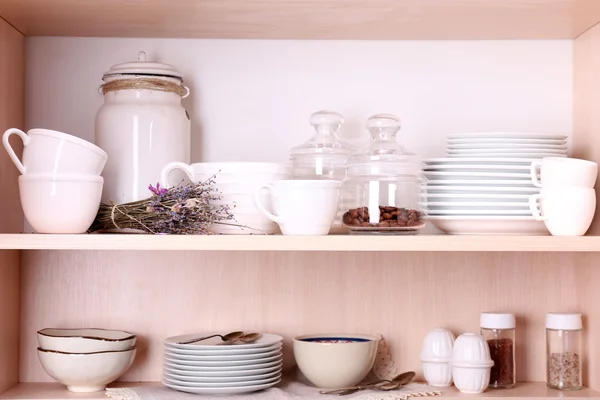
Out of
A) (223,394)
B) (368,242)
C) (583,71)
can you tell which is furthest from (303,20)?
(223,394)

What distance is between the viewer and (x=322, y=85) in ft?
5.47

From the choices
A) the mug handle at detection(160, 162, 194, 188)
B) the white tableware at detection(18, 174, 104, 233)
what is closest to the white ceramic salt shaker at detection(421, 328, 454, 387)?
the mug handle at detection(160, 162, 194, 188)

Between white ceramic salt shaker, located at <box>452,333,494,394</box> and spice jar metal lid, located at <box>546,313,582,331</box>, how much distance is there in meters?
0.15

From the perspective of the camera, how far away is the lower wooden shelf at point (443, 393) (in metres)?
1.47

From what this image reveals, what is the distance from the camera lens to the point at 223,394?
1449 millimetres

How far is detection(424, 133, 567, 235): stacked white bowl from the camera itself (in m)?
1.44

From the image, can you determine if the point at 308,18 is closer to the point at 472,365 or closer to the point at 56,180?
the point at 56,180

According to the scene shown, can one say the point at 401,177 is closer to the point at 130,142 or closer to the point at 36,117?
the point at 130,142

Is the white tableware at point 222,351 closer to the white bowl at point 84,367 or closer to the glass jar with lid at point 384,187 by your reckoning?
the white bowl at point 84,367

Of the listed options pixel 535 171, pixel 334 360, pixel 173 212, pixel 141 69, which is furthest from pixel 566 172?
pixel 141 69

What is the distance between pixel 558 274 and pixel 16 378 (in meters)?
1.10

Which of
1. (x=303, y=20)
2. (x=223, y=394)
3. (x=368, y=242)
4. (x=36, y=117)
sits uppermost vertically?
(x=303, y=20)

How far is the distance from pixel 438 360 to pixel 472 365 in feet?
0.26

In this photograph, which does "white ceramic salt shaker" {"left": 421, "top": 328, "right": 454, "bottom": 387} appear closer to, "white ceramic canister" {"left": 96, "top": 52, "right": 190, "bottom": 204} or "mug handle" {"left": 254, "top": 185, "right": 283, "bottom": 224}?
"mug handle" {"left": 254, "top": 185, "right": 283, "bottom": 224}
